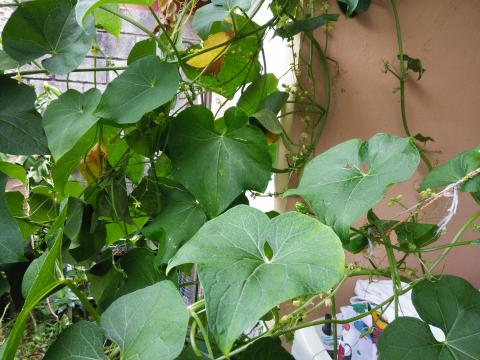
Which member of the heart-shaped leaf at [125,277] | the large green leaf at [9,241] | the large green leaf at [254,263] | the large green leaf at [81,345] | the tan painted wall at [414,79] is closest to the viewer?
the large green leaf at [254,263]

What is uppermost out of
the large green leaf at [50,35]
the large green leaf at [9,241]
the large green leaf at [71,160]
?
the large green leaf at [50,35]

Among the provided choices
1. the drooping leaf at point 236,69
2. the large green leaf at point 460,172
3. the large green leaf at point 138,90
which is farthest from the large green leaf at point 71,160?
the large green leaf at point 460,172

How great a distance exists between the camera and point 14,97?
668mm

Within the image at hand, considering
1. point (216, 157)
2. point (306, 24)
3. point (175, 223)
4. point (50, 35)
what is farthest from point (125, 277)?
point (306, 24)

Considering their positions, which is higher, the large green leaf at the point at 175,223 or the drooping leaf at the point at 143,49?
the drooping leaf at the point at 143,49

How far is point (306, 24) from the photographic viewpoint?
759 mm

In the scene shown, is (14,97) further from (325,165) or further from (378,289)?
(378,289)

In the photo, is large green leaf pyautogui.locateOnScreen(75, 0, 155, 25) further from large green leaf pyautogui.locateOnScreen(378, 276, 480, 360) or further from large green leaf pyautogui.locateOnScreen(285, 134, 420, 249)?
large green leaf pyautogui.locateOnScreen(378, 276, 480, 360)

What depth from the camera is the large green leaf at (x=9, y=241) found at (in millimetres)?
595

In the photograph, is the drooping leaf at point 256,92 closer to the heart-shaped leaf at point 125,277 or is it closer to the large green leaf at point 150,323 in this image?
the heart-shaped leaf at point 125,277

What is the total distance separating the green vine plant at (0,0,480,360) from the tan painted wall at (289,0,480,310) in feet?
0.09

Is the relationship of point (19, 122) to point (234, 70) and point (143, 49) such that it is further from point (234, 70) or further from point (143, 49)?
point (234, 70)

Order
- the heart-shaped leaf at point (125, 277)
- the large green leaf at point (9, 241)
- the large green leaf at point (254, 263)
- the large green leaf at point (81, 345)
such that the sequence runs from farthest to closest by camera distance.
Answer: the heart-shaped leaf at point (125, 277), the large green leaf at point (9, 241), the large green leaf at point (81, 345), the large green leaf at point (254, 263)

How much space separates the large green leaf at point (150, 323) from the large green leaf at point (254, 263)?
5 cm
